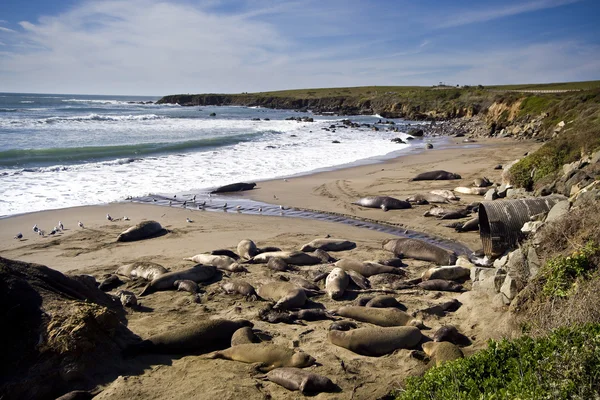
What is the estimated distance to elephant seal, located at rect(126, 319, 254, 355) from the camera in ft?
21.1

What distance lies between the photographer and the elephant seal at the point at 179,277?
880 cm

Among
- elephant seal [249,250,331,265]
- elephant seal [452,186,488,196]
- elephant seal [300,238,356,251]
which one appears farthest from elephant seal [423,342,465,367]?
elephant seal [452,186,488,196]

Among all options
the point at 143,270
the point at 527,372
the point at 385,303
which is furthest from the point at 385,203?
the point at 527,372

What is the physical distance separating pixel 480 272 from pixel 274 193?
411 inches

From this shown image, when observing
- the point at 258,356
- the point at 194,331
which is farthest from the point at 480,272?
the point at 194,331

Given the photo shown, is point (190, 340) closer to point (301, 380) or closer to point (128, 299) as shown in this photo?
point (301, 380)

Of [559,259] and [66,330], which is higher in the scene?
[559,259]

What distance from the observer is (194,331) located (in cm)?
655

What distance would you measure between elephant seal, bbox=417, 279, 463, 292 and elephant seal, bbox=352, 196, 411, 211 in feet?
19.3

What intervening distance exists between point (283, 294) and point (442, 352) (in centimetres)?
328

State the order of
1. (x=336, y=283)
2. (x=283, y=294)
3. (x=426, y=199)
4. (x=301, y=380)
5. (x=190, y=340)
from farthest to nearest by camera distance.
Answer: (x=426, y=199) < (x=336, y=283) < (x=283, y=294) < (x=190, y=340) < (x=301, y=380)

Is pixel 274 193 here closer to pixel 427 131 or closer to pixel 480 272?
pixel 480 272

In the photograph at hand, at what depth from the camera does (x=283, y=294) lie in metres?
8.27

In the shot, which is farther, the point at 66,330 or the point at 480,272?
the point at 480,272
